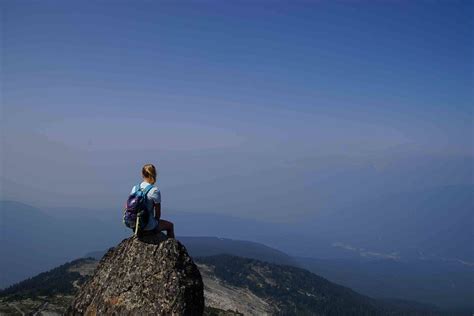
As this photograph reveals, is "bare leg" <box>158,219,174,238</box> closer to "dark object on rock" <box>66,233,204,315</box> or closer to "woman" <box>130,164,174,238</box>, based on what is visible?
"woman" <box>130,164,174,238</box>

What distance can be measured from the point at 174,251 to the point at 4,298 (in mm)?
186329

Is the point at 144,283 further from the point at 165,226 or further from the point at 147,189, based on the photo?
the point at 147,189

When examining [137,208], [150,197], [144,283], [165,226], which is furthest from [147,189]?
[144,283]

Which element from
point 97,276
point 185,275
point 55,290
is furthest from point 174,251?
point 55,290

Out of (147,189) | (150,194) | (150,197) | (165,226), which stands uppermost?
(147,189)

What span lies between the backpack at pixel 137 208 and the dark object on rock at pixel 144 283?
1.54 m

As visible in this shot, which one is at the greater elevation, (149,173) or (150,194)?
(149,173)

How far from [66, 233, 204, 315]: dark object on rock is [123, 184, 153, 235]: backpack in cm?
154

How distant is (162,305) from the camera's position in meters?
19.8

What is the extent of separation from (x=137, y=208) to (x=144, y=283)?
11.6 feet

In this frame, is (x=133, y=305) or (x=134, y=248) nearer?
(x=133, y=305)

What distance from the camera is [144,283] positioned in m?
20.4

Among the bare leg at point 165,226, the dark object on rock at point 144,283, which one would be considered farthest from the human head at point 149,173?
the dark object on rock at point 144,283

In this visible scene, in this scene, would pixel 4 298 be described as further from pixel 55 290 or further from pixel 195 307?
pixel 195 307
